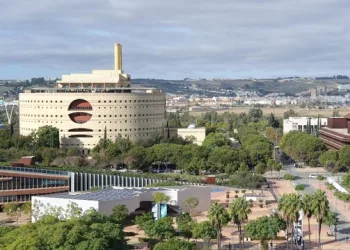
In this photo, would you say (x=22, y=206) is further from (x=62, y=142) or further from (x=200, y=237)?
(x=62, y=142)

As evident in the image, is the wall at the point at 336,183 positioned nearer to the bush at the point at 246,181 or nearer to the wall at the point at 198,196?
the bush at the point at 246,181

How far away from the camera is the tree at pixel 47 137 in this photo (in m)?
134

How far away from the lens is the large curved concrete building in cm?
14125

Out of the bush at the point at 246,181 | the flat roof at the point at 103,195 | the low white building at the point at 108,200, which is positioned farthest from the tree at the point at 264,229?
the bush at the point at 246,181

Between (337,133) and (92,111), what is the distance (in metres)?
52.4

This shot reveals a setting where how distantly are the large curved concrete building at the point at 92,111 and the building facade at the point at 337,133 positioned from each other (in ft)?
130

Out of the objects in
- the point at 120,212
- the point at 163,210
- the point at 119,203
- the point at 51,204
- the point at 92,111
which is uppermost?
the point at 92,111

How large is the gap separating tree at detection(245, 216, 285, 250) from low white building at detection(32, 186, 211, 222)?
58.6 feet

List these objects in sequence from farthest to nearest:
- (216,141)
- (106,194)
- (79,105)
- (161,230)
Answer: (79,105) → (216,141) → (106,194) → (161,230)

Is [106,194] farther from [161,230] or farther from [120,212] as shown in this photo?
[161,230]

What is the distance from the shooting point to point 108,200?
7144 centimetres

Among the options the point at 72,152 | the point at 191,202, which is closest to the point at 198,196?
the point at 191,202

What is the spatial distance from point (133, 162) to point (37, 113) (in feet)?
119

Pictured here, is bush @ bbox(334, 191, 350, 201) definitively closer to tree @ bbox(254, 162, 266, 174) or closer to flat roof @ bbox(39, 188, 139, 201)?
tree @ bbox(254, 162, 266, 174)
